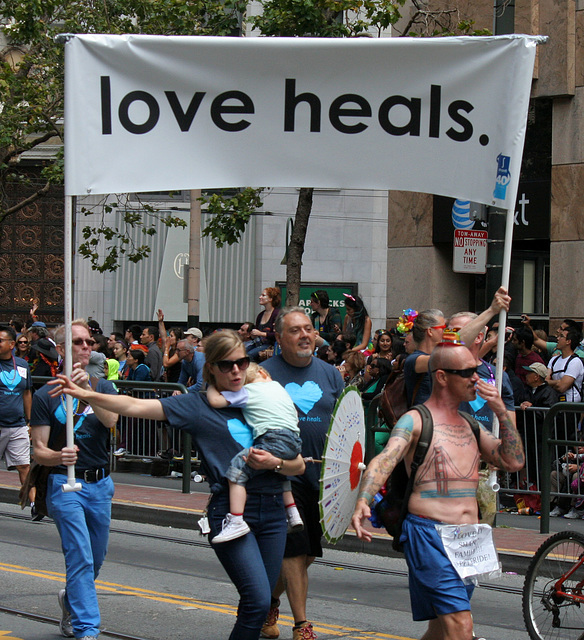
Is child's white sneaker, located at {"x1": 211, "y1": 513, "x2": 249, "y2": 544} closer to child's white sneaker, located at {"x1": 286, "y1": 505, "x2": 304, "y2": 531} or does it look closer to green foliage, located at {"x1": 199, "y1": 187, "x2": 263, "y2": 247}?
child's white sneaker, located at {"x1": 286, "y1": 505, "x2": 304, "y2": 531}

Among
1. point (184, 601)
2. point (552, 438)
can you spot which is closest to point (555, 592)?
point (184, 601)

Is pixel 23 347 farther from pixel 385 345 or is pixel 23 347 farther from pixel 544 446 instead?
pixel 544 446

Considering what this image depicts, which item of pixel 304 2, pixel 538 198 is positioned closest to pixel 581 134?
pixel 538 198

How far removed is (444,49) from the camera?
6.25 m

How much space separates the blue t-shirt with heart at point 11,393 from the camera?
11953mm

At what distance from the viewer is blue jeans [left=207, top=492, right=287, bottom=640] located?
4703 millimetres

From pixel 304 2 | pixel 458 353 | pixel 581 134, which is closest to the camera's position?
pixel 458 353

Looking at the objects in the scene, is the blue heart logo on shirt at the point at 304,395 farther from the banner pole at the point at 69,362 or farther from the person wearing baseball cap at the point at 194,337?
the person wearing baseball cap at the point at 194,337

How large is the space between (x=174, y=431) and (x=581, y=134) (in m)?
8.15

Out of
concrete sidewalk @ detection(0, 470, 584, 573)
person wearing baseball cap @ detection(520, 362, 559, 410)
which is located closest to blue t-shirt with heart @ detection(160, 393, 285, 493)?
concrete sidewalk @ detection(0, 470, 584, 573)

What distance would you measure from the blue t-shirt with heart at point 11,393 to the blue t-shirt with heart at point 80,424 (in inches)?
238

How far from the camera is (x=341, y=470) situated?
5.12 meters

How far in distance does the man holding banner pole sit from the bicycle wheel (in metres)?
2.49

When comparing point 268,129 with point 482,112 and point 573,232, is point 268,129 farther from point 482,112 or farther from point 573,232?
point 573,232
